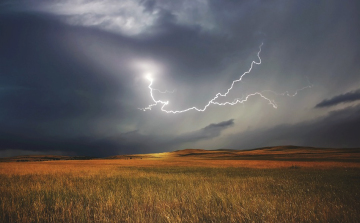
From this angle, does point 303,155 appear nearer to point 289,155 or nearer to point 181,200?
point 289,155

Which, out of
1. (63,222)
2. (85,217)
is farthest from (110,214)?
(63,222)

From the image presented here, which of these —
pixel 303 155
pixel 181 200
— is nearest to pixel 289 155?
pixel 303 155

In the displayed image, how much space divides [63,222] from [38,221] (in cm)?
56

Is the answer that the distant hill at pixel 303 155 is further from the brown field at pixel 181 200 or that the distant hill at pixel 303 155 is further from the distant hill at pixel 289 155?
the brown field at pixel 181 200

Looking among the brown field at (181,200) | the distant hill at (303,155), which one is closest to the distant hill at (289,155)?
the distant hill at (303,155)

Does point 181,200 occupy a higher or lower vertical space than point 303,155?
higher

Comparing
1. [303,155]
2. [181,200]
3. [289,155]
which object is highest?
[181,200]

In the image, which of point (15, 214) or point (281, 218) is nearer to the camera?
point (281, 218)

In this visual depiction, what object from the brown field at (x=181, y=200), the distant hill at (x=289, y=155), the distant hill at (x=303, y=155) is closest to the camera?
the brown field at (x=181, y=200)

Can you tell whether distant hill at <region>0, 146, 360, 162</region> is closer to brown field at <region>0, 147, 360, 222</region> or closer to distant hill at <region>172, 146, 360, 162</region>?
distant hill at <region>172, 146, 360, 162</region>

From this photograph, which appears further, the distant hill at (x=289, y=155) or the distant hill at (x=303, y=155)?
the distant hill at (x=289, y=155)

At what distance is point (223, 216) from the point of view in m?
4.64

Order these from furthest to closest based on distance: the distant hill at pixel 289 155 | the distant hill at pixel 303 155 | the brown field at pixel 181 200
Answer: the distant hill at pixel 289 155
the distant hill at pixel 303 155
the brown field at pixel 181 200

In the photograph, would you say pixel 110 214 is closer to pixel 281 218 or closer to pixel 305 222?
pixel 281 218
